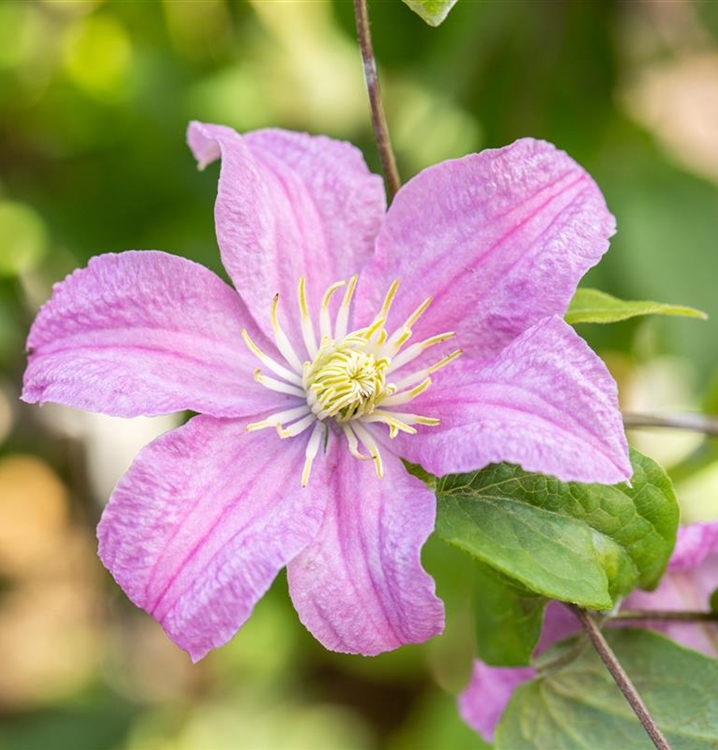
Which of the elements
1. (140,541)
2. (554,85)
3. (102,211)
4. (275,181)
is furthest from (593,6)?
(140,541)

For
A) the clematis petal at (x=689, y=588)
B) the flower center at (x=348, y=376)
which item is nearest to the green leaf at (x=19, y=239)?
the flower center at (x=348, y=376)

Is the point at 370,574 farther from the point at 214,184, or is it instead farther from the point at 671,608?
the point at 214,184

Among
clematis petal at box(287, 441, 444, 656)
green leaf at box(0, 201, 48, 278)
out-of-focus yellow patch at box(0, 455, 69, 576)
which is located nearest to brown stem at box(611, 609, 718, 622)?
clematis petal at box(287, 441, 444, 656)

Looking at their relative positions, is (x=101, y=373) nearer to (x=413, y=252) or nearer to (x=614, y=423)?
(x=413, y=252)

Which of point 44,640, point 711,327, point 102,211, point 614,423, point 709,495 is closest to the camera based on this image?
point 614,423

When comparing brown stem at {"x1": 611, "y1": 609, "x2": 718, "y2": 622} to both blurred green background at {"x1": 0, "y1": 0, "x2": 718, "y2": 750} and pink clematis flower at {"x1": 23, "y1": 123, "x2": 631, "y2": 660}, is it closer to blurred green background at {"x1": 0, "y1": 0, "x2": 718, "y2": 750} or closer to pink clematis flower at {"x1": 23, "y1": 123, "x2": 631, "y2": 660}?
pink clematis flower at {"x1": 23, "y1": 123, "x2": 631, "y2": 660}

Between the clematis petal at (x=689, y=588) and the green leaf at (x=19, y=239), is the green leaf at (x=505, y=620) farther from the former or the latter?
the green leaf at (x=19, y=239)

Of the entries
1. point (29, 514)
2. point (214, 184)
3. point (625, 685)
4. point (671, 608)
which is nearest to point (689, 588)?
point (671, 608)
